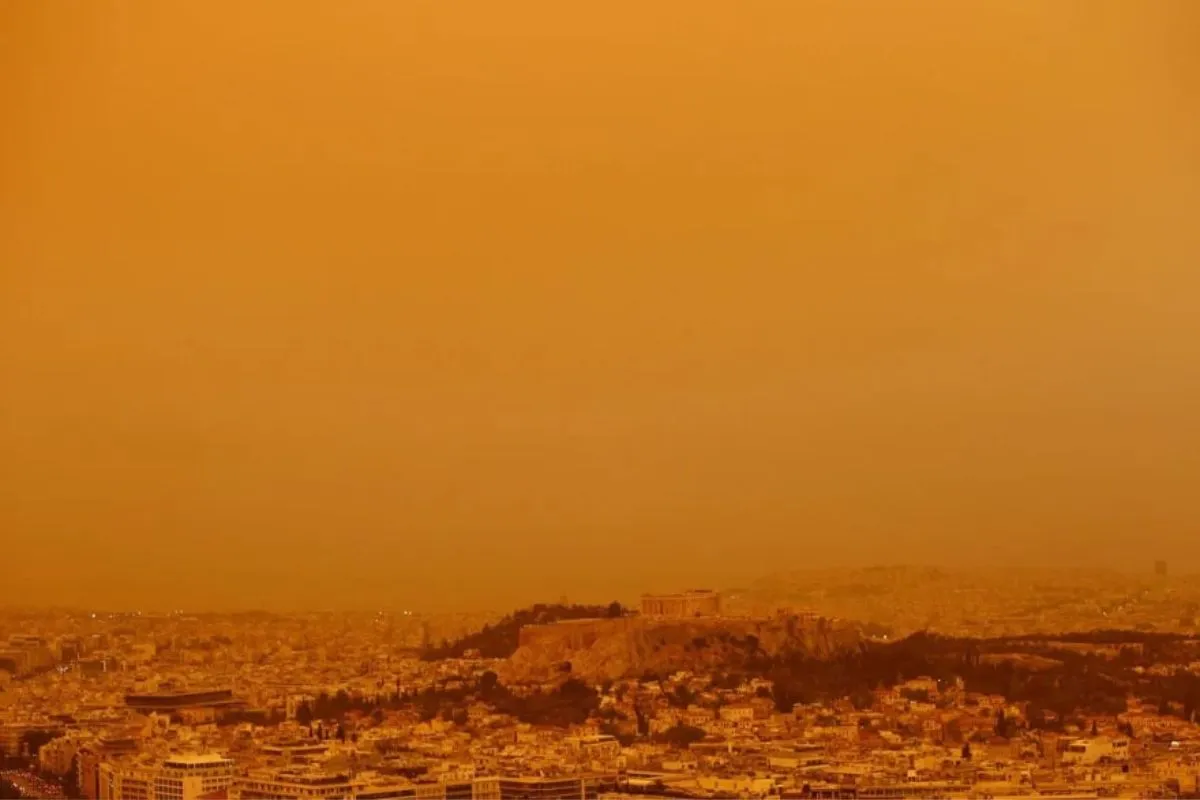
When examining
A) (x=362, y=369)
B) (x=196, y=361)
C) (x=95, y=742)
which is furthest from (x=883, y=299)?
(x=95, y=742)

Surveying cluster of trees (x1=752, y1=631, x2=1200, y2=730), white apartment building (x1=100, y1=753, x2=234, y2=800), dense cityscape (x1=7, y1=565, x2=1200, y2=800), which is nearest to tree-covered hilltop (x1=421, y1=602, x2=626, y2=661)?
dense cityscape (x1=7, y1=565, x2=1200, y2=800)

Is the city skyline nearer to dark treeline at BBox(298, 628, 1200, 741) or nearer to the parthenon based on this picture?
the parthenon

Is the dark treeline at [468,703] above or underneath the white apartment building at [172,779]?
above

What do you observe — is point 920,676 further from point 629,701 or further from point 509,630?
point 509,630

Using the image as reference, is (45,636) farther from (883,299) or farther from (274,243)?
(883,299)

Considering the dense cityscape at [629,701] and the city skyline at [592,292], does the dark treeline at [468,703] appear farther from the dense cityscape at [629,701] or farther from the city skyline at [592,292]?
the city skyline at [592,292]

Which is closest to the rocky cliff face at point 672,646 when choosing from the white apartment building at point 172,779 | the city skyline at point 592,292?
the city skyline at point 592,292

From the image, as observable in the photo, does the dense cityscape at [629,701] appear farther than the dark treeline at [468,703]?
No

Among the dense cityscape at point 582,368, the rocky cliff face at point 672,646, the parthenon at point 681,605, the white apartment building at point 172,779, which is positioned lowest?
the white apartment building at point 172,779
